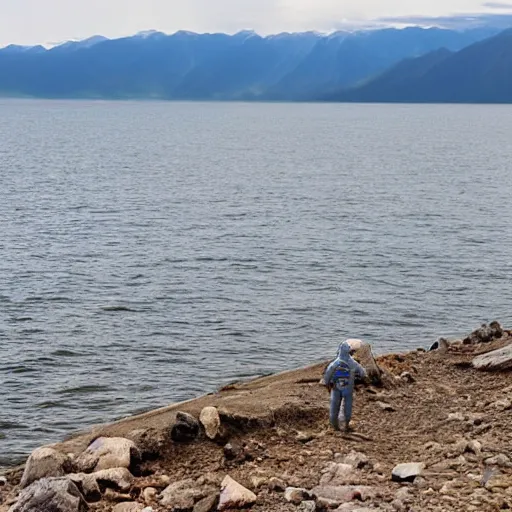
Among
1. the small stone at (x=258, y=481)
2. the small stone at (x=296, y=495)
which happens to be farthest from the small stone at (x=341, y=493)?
the small stone at (x=258, y=481)

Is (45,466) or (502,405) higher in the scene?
(502,405)

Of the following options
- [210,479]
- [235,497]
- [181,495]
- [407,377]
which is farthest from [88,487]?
[407,377]

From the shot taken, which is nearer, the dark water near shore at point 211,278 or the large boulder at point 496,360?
the large boulder at point 496,360

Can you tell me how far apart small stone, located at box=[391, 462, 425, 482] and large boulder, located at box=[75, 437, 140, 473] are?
4.86 metres

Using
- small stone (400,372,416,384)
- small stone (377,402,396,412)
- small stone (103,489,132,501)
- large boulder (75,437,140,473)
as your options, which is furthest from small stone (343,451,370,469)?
small stone (400,372,416,384)

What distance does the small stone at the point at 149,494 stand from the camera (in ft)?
52.1

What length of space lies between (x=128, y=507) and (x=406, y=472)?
4864 mm

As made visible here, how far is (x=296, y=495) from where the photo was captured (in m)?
15.5

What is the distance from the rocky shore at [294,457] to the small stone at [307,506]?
3 centimetres

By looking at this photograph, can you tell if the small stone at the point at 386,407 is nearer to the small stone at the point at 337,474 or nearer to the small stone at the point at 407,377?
the small stone at the point at 407,377

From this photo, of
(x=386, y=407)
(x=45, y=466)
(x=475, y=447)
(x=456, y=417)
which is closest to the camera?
(x=45, y=466)

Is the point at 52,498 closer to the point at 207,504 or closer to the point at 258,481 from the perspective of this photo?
the point at 207,504

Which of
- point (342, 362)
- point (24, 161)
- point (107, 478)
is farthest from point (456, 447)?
point (24, 161)

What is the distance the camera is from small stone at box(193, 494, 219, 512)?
602 inches
